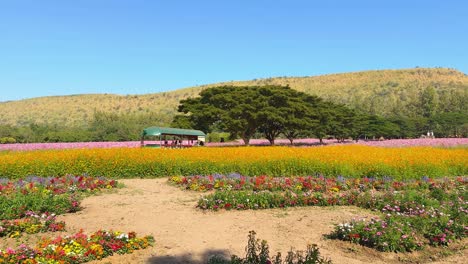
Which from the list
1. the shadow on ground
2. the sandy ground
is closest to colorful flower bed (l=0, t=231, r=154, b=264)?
the sandy ground

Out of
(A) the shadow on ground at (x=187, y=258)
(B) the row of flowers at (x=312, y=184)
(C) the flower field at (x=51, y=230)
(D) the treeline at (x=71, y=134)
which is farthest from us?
(D) the treeline at (x=71, y=134)

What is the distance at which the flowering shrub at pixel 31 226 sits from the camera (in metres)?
7.67

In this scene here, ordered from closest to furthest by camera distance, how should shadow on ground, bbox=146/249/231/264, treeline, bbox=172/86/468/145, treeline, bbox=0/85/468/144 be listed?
shadow on ground, bbox=146/249/231/264
treeline, bbox=172/86/468/145
treeline, bbox=0/85/468/144

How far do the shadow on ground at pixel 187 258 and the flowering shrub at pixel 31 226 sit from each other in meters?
3.13

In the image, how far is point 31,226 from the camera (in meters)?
7.91

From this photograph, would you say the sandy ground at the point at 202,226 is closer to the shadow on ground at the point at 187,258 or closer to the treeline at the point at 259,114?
the shadow on ground at the point at 187,258

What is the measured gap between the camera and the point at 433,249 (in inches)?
268

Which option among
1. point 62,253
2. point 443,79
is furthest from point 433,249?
point 443,79

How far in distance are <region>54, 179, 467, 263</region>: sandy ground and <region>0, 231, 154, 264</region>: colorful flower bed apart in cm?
17

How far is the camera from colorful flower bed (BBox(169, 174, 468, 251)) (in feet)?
22.8

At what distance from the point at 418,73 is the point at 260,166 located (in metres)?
113

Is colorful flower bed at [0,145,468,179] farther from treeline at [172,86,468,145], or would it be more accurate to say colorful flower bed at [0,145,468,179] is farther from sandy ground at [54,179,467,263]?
treeline at [172,86,468,145]

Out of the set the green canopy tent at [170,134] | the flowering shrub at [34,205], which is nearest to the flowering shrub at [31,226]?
the flowering shrub at [34,205]

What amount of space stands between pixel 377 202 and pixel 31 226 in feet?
28.8
